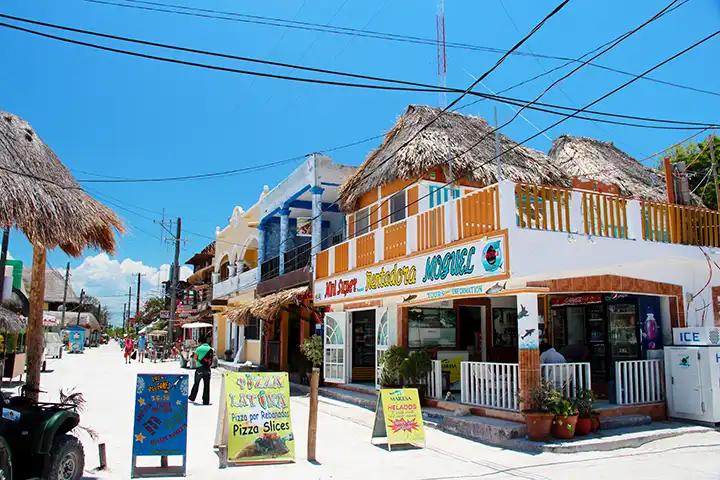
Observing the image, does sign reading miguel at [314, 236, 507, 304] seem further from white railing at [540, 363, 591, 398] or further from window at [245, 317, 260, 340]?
window at [245, 317, 260, 340]

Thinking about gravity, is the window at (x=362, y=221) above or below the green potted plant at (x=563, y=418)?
above

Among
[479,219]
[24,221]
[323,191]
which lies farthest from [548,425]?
[323,191]

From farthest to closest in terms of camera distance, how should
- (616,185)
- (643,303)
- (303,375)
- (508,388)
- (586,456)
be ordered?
1. (303,375)
2. (616,185)
3. (643,303)
4. (508,388)
5. (586,456)

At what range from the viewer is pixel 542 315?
15.1 meters

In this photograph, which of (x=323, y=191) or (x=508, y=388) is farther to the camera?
(x=323, y=191)

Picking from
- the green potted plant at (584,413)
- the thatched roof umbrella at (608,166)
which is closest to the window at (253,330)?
the thatched roof umbrella at (608,166)

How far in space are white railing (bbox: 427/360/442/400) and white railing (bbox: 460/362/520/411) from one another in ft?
2.95

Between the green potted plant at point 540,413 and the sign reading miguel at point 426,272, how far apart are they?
2.00 meters

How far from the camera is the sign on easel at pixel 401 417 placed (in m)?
9.30

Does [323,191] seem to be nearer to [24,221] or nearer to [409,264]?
[409,264]

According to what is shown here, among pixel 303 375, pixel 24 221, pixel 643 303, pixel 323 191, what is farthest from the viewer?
pixel 323 191

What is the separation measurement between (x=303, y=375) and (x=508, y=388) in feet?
31.7

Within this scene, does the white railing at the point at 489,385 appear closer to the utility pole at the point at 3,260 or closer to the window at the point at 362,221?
the window at the point at 362,221

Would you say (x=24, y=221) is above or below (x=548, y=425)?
above
